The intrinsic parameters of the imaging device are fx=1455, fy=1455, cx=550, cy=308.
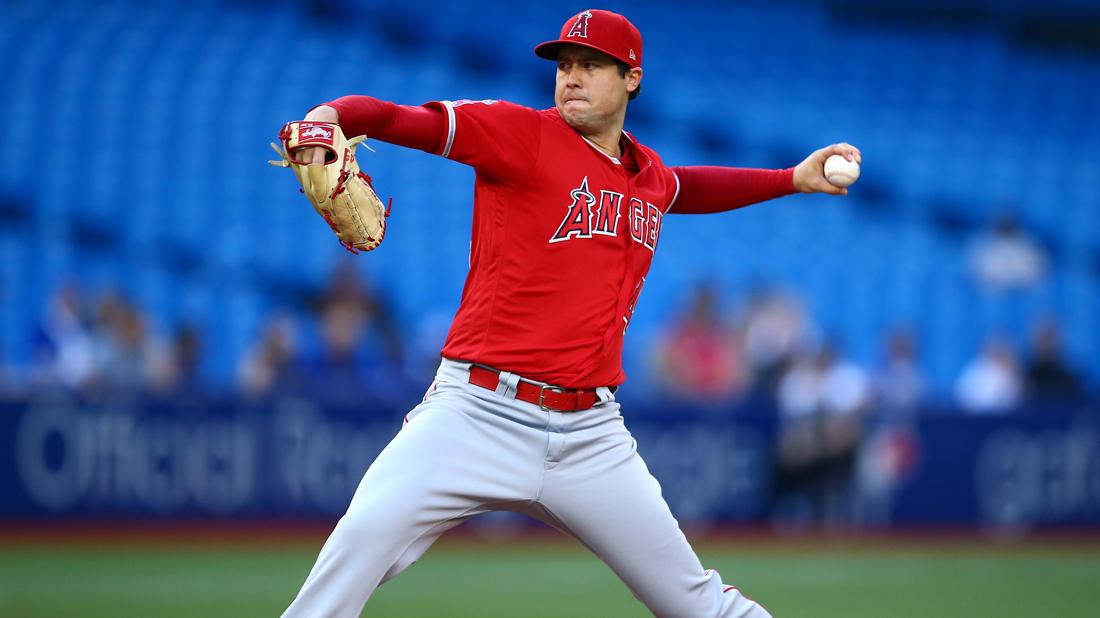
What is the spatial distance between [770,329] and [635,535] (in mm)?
9027

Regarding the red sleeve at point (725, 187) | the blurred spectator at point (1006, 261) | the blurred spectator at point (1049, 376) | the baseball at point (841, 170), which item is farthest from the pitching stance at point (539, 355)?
the blurred spectator at point (1006, 261)

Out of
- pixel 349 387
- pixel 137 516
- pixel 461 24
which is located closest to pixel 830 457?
pixel 349 387

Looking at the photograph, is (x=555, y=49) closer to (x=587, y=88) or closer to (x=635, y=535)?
(x=587, y=88)

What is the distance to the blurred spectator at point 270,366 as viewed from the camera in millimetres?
11477

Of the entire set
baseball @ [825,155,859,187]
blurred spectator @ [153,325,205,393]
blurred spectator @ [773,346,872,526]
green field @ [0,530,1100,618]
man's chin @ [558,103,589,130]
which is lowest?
green field @ [0,530,1100,618]

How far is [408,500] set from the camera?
4.25 m

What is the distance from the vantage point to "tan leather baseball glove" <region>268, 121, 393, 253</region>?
3.96 meters

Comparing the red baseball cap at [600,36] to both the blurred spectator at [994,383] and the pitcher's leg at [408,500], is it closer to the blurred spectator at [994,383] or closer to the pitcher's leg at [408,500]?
the pitcher's leg at [408,500]

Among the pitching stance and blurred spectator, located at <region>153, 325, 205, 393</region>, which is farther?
blurred spectator, located at <region>153, 325, 205, 393</region>

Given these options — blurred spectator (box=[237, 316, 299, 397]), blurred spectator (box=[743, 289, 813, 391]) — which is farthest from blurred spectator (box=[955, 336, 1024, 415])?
blurred spectator (box=[237, 316, 299, 397])

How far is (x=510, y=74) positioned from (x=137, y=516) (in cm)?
726

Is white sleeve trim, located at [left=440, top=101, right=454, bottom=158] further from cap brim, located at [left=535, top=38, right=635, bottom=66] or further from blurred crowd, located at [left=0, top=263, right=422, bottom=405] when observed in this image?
blurred crowd, located at [left=0, top=263, right=422, bottom=405]

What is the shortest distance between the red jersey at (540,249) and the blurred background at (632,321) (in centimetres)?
352

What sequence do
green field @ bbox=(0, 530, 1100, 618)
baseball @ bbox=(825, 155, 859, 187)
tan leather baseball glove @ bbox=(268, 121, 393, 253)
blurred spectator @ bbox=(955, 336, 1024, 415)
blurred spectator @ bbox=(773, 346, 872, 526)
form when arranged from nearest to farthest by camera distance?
tan leather baseball glove @ bbox=(268, 121, 393, 253)
baseball @ bbox=(825, 155, 859, 187)
green field @ bbox=(0, 530, 1100, 618)
blurred spectator @ bbox=(773, 346, 872, 526)
blurred spectator @ bbox=(955, 336, 1024, 415)
